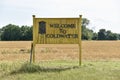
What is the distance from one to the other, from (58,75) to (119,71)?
2401 mm

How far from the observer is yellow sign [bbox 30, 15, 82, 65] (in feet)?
55.0

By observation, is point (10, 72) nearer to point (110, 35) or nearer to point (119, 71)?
point (119, 71)

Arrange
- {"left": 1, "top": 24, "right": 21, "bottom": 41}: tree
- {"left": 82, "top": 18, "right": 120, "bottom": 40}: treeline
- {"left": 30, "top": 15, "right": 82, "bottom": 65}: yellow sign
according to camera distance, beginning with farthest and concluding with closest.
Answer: {"left": 82, "top": 18, "right": 120, "bottom": 40}: treeline
{"left": 1, "top": 24, "right": 21, "bottom": 41}: tree
{"left": 30, "top": 15, "right": 82, "bottom": 65}: yellow sign

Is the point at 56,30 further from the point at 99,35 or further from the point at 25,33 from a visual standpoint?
the point at 99,35

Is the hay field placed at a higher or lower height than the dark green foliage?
lower

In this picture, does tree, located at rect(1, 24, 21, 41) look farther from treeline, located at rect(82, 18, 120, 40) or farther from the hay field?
the hay field

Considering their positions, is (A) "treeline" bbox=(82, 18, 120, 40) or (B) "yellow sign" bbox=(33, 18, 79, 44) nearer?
(B) "yellow sign" bbox=(33, 18, 79, 44)

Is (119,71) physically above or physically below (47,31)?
below

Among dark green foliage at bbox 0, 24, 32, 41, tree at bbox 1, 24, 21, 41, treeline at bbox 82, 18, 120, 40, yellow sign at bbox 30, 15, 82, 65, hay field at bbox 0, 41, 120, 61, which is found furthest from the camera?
treeline at bbox 82, 18, 120, 40

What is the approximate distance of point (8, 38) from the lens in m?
111

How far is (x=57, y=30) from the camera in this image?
16.9 meters

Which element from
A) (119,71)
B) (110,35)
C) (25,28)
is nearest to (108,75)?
→ (119,71)

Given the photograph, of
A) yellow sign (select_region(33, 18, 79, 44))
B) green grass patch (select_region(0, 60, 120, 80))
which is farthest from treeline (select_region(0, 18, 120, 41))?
green grass patch (select_region(0, 60, 120, 80))

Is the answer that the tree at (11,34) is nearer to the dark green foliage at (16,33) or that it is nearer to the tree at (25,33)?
the dark green foliage at (16,33)
